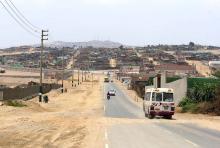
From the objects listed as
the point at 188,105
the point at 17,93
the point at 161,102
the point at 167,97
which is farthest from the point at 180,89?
the point at 17,93

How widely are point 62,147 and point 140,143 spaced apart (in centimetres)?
319

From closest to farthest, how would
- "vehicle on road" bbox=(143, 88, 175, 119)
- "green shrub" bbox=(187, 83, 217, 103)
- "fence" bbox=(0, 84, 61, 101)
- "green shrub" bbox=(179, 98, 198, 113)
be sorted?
1. "vehicle on road" bbox=(143, 88, 175, 119)
2. "green shrub" bbox=(187, 83, 217, 103)
3. "green shrub" bbox=(179, 98, 198, 113)
4. "fence" bbox=(0, 84, 61, 101)

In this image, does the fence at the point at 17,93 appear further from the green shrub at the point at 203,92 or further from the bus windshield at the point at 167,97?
the bus windshield at the point at 167,97

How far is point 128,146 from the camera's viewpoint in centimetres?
2300

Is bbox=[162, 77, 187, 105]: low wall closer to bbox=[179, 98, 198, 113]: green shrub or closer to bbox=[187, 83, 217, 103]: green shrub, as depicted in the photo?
bbox=[179, 98, 198, 113]: green shrub

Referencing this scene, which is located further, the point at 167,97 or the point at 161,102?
the point at 167,97

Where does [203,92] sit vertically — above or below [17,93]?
above

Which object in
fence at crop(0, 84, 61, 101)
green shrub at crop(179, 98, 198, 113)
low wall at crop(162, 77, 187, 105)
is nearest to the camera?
green shrub at crop(179, 98, 198, 113)

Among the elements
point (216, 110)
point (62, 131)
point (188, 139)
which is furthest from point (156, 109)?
point (188, 139)

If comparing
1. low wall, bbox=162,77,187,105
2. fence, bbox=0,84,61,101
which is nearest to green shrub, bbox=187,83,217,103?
low wall, bbox=162,77,187,105

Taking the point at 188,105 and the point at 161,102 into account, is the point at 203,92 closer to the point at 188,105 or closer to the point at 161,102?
the point at 188,105

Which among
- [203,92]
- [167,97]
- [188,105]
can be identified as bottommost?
[188,105]

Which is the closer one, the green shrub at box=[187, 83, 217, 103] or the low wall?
the green shrub at box=[187, 83, 217, 103]

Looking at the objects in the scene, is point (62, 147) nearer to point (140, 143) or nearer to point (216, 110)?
point (140, 143)
